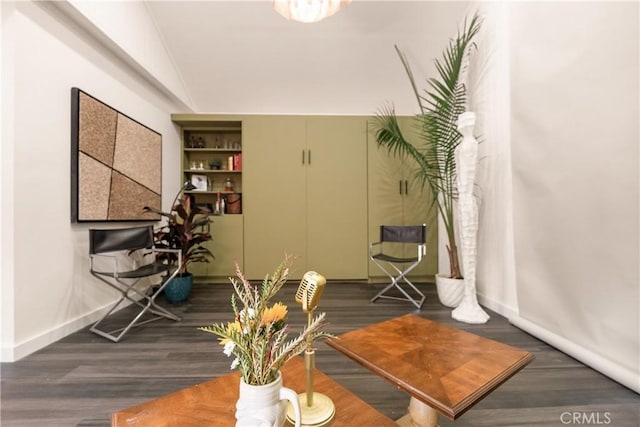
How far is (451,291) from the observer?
8.30 ft

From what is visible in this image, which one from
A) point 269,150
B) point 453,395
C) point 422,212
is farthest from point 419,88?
point 453,395

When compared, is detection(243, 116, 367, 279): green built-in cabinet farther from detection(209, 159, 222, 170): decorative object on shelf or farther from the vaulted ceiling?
detection(209, 159, 222, 170): decorative object on shelf

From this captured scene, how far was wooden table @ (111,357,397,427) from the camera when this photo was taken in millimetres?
670

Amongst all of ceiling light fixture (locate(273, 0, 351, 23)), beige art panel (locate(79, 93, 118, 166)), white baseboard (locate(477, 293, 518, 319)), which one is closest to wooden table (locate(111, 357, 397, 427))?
white baseboard (locate(477, 293, 518, 319))

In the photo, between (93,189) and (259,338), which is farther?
(93,189)

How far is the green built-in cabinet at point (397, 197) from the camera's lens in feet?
11.3

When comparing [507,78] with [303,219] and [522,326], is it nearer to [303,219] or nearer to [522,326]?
[522,326]

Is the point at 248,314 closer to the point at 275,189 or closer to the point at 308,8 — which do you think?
the point at 308,8

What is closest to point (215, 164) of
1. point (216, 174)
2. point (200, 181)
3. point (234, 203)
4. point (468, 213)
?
point (216, 174)

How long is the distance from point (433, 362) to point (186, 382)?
1.32 metres

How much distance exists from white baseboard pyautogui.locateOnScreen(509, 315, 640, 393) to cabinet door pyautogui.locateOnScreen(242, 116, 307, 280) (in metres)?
Result: 2.36

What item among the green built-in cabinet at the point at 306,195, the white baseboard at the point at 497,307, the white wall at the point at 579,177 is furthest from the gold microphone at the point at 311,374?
the green built-in cabinet at the point at 306,195

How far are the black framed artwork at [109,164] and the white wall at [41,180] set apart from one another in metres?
0.07

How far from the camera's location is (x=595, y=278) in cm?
156
